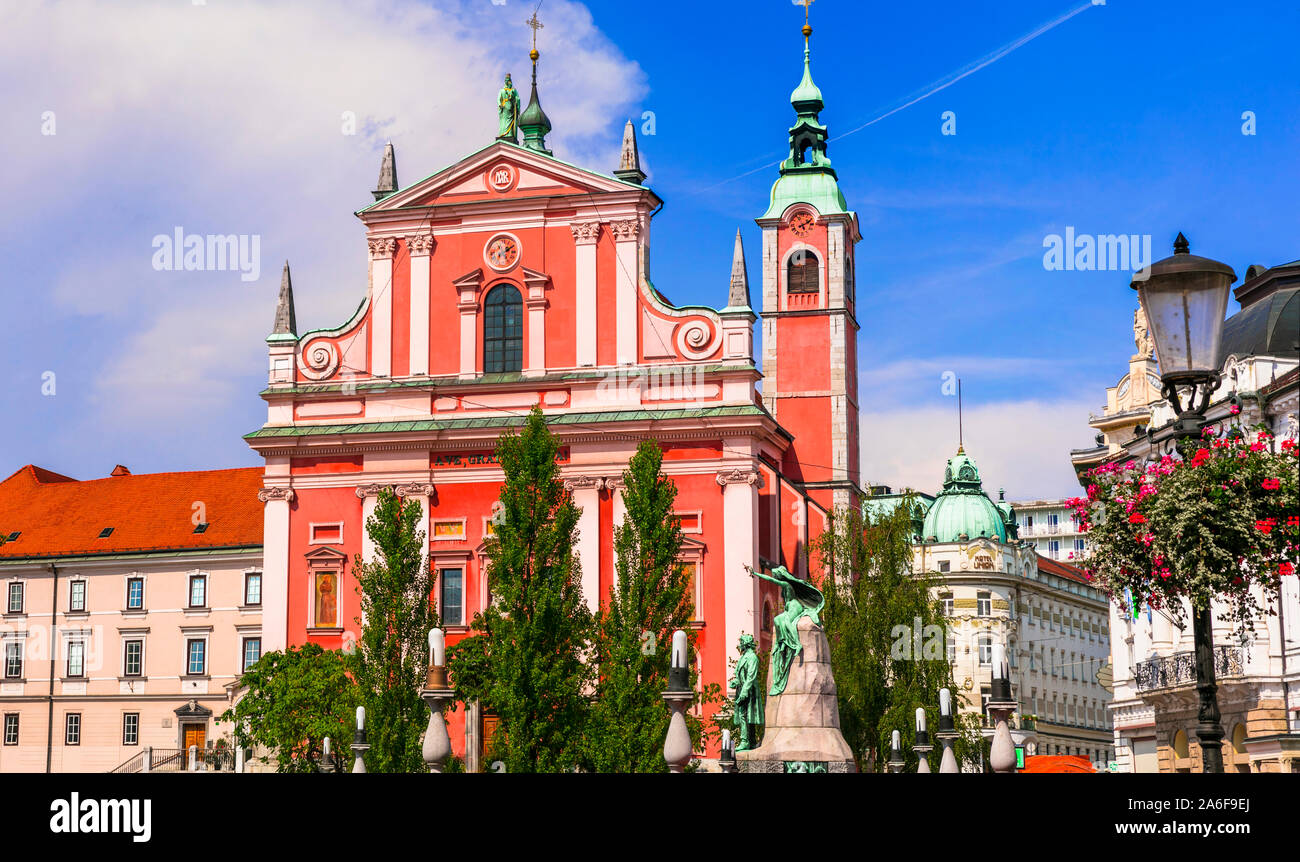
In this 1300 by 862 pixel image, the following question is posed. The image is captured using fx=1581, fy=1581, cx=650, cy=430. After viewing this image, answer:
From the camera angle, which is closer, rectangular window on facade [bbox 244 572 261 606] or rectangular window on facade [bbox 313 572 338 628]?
rectangular window on facade [bbox 313 572 338 628]

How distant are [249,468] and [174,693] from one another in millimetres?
10638

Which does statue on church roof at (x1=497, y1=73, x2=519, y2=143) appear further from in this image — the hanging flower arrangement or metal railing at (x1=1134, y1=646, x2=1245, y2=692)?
the hanging flower arrangement

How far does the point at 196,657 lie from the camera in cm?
5919

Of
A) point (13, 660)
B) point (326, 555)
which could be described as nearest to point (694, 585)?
point (326, 555)

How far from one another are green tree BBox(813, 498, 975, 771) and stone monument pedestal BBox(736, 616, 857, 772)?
599 inches

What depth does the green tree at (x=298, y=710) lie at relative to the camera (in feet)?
132

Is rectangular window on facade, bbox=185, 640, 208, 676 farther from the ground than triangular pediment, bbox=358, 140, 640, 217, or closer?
closer

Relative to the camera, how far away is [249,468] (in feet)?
215

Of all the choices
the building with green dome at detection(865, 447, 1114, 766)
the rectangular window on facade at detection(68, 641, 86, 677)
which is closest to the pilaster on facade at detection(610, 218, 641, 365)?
the rectangular window on facade at detection(68, 641, 86, 677)

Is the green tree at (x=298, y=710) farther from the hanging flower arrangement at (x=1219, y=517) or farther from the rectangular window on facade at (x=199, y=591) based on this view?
the hanging flower arrangement at (x=1219, y=517)

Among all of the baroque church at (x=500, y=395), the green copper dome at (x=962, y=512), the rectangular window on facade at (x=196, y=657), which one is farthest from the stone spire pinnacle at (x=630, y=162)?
the green copper dome at (x=962, y=512)

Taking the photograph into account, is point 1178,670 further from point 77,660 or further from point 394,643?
point 77,660

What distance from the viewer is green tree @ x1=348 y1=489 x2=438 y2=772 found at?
3731 centimetres
